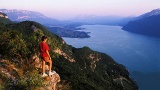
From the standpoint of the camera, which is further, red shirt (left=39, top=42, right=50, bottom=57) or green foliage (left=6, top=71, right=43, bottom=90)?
red shirt (left=39, top=42, right=50, bottom=57)

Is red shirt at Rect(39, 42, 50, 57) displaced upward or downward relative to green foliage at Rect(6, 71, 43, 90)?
upward

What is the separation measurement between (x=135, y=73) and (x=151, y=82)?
16.6 m

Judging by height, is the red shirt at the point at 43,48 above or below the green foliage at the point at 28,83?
above

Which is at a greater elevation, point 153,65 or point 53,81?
point 53,81

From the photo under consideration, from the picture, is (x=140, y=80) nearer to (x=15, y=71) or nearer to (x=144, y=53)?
(x=144, y=53)

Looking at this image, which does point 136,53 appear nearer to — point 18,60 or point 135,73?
point 135,73

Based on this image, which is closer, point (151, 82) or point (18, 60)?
point (18, 60)

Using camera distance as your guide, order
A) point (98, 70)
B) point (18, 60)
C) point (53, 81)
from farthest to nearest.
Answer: point (98, 70) → point (18, 60) → point (53, 81)

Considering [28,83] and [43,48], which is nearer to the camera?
[28,83]

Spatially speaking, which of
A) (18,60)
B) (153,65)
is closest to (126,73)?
(153,65)

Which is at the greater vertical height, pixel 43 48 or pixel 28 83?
pixel 43 48

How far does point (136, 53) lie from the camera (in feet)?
587

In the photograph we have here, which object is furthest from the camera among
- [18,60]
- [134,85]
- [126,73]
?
[126,73]

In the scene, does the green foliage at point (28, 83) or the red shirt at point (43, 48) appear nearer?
the green foliage at point (28, 83)
